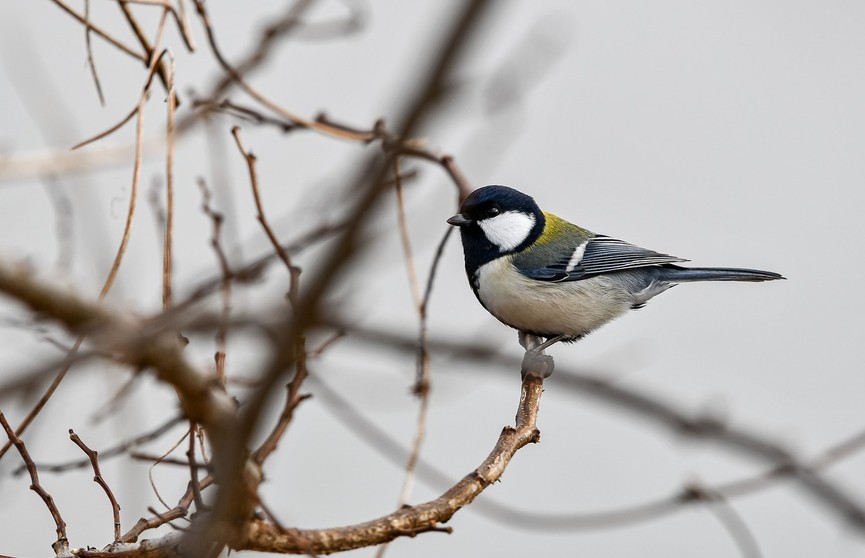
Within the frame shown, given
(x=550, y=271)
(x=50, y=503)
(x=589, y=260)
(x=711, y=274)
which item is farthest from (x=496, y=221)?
(x=50, y=503)

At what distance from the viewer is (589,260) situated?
8.54 ft

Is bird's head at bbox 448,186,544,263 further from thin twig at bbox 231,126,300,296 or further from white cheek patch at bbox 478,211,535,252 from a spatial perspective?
thin twig at bbox 231,126,300,296

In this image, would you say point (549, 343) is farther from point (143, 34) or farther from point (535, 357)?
point (143, 34)

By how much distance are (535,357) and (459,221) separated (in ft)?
2.19

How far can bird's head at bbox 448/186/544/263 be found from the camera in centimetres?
241

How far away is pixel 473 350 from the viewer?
2.35ft

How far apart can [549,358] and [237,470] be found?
50.6 inches

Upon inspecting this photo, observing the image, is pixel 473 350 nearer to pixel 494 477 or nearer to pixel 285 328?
pixel 285 328

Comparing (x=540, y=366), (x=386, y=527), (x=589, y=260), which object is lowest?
(x=386, y=527)

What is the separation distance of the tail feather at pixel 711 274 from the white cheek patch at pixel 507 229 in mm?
424

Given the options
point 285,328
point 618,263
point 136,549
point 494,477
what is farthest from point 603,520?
point 618,263

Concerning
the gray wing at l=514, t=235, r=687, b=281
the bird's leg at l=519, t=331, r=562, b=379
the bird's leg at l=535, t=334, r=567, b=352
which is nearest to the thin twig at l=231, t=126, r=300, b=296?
the bird's leg at l=519, t=331, r=562, b=379

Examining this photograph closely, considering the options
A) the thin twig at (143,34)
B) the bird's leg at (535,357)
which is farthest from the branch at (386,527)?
the thin twig at (143,34)

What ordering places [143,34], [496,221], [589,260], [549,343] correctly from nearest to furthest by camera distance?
[143,34], [549,343], [496,221], [589,260]
